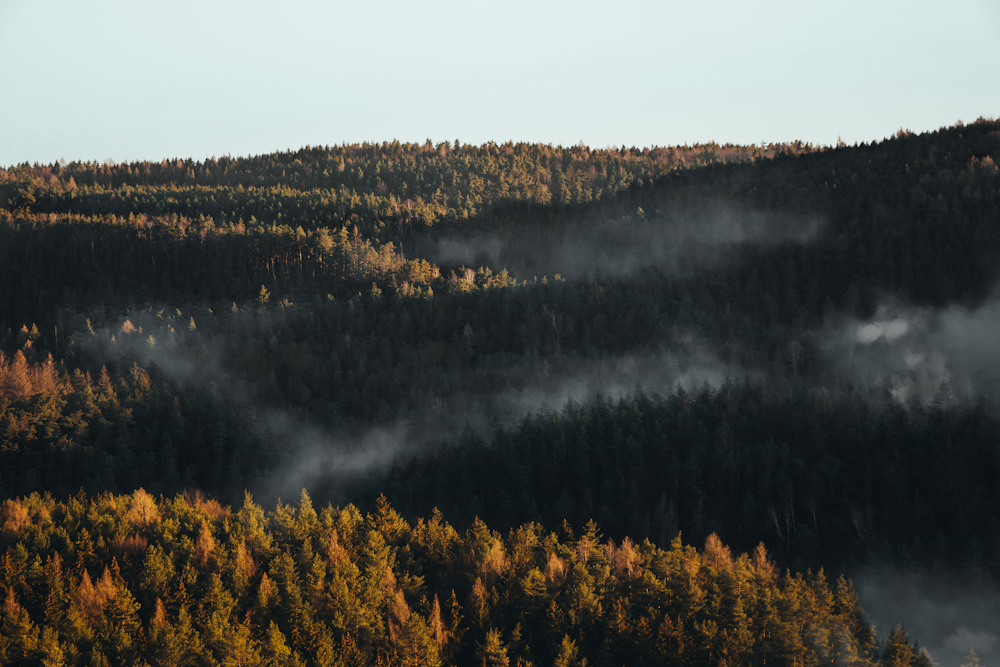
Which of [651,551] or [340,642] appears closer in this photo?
[340,642]

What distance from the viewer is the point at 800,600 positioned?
91.4 meters

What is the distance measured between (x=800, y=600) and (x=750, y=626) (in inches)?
262

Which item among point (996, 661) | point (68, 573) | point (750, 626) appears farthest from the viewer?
point (996, 661)

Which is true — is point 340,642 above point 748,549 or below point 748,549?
above

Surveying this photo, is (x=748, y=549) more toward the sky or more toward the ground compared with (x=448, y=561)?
more toward the ground

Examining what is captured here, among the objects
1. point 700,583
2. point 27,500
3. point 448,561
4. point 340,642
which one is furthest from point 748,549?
point 27,500

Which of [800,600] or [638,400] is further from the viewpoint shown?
[638,400]

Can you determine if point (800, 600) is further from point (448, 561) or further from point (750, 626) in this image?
point (448, 561)

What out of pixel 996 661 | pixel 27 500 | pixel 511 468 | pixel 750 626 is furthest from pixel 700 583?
pixel 27 500

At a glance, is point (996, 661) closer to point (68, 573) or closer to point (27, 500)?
point (68, 573)

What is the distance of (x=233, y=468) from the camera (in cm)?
15475

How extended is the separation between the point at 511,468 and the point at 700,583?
6117 cm

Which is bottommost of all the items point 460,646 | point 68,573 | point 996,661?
point 996,661

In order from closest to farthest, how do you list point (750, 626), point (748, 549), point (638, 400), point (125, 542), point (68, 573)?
point (750, 626) < point (68, 573) < point (125, 542) < point (748, 549) < point (638, 400)
